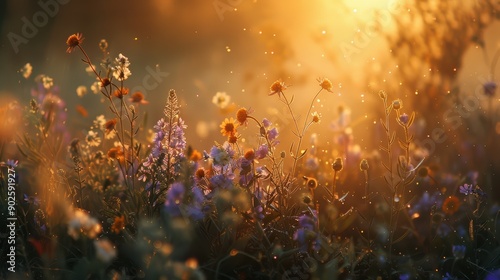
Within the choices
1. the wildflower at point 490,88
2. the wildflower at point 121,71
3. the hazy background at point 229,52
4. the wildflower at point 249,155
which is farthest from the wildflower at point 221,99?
the wildflower at point 490,88

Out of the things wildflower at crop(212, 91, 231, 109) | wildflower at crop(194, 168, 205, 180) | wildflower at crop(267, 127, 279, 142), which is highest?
wildflower at crop(212, 91, 231, 109)

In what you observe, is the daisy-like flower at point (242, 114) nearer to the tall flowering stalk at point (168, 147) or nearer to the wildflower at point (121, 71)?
the tall flowering stalk at point (168, 147)

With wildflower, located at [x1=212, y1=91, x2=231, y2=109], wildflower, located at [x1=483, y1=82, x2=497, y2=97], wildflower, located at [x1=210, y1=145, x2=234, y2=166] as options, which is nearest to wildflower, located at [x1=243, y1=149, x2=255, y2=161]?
wildflower, located at [x1=210, y1=145, x2=234, y2=166]

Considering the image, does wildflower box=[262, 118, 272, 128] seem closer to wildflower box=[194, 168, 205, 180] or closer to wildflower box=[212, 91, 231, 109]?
wildflower box=[194, 168, 205, 180]

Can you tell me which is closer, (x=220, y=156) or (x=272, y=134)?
(x=220, y=156)

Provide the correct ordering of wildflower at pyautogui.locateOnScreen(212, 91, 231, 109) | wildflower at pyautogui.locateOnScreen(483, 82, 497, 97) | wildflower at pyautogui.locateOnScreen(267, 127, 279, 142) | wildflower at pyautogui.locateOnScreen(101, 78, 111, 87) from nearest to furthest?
wildflower at pyautogui.locateOnScreen(101, 78, 111, 87) → wildflower at pyautogui.locateOnScreen(267, 127, 279, 142) → wildflower at pyautogui.locateOnScreen(212, 91, 231, 109) → wildflower at pyautogui.locateOnScreen(483, 82, 497, 97)

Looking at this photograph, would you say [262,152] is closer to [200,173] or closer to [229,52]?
[200,173]

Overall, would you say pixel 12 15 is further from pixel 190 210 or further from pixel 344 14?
pixel 190 210

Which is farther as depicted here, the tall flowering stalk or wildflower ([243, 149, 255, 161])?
the tall flowering stalk

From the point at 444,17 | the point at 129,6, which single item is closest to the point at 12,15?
the point at 129,6

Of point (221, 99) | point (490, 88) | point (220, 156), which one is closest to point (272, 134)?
point (220, 156)

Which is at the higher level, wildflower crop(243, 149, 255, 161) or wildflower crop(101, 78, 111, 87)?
wildflower crop(101, 78, 111, 87)
